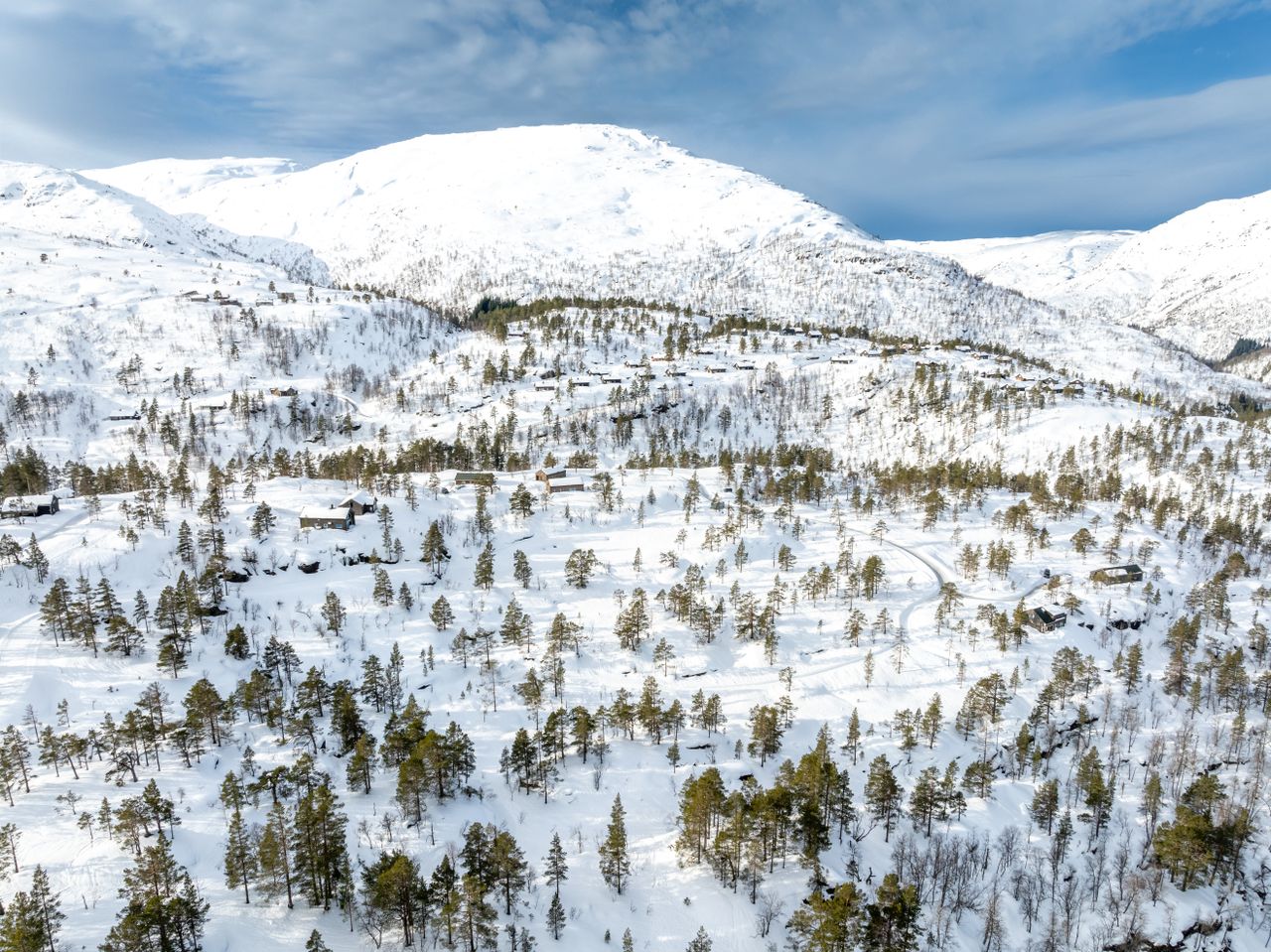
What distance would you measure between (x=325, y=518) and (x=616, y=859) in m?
62.8

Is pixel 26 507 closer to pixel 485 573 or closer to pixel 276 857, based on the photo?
pixel 485 573

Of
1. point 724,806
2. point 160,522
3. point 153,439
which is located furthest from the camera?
point 153,439

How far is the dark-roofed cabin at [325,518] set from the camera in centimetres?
8531

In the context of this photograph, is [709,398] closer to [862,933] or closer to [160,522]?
[160,522]

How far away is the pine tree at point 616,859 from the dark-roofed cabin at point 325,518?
5987cm

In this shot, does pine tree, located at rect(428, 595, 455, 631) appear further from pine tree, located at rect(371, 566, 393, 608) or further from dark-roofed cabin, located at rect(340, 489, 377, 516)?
dark-roofed cabin, located at rect(340, 489, 377, 516)

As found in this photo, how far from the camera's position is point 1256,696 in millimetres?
67875

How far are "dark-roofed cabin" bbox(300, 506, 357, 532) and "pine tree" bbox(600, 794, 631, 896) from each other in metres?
59.9

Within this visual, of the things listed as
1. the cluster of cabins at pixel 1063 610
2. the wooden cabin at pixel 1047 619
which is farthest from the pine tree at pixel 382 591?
the wooden cabin at pixel 1047 619

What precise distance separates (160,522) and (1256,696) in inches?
5107

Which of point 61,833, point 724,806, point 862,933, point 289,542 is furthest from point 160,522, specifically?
point 862,933

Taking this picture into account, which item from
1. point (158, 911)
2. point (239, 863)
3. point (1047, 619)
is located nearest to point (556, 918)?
point (239, 863)

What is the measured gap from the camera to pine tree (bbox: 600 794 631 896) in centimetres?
4206

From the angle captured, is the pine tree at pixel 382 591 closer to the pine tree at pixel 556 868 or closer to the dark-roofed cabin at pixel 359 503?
the dark-roofed cabin at pixel 359 503
